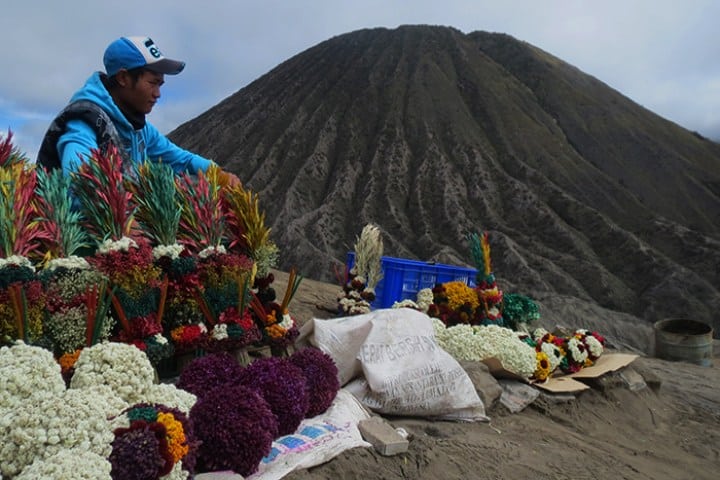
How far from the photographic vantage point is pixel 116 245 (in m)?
2.34

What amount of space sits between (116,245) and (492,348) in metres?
2.57

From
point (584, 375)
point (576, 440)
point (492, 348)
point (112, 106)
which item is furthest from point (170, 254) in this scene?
point (584, 375)

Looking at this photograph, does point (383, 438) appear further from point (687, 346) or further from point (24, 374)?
point (687, 346)

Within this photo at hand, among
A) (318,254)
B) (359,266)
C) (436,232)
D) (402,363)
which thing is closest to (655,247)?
(436,232)

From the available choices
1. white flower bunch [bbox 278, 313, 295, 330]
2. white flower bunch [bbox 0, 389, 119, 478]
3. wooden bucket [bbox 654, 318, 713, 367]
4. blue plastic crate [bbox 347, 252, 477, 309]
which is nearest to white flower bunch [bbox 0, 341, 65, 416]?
white flower bunch [bbox 0, 389, 119, 478]

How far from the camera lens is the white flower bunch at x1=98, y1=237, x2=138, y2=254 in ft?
7.64

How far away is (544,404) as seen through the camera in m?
3.80

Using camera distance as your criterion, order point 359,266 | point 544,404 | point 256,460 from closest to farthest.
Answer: point 256,460 → point 544,404 → point 359,266

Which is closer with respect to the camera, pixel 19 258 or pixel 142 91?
pixel 19 258

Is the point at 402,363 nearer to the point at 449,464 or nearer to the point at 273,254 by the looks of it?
the point at 449,464

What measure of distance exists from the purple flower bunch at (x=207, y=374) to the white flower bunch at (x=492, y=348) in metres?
1.87

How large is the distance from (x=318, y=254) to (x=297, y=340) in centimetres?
1411

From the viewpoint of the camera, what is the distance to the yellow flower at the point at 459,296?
15.0ft

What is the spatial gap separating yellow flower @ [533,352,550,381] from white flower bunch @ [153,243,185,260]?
8.80 ft
